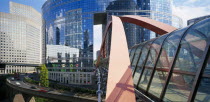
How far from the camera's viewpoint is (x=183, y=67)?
5.54 m

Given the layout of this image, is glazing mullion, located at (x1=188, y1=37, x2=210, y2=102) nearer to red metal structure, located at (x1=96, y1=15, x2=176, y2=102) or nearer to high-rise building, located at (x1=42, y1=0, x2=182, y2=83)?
red metal structure, located at (x1=96, y1=15, x2=176, y2=102)

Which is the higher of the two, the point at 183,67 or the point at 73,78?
the point at 183,67

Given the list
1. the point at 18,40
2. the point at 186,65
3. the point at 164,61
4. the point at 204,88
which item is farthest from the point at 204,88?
the point at 18,40

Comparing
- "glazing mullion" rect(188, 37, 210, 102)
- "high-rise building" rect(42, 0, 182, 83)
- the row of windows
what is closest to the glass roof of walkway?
"glazing mullion" rect(188, 37, 210, 102)

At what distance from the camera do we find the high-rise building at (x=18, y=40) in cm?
11812

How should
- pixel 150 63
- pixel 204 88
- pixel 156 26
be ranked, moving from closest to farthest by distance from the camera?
1. pixel 204 88
2. pixel 150 63
3. pixel 156 26

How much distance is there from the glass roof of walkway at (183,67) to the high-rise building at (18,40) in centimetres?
10599

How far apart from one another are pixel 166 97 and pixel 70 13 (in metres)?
82.2

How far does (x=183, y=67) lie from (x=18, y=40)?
147070mm

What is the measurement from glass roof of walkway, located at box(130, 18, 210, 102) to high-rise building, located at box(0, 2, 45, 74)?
105990mm

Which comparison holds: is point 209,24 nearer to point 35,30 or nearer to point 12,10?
point 35,30

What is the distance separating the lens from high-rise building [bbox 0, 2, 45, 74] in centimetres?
11812

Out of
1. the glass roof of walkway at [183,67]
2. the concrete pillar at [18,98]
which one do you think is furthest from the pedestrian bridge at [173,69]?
the concrete pillar at [18,98]

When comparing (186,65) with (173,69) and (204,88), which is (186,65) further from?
(204,88)
